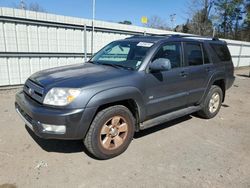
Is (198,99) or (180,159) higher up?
(198,99)

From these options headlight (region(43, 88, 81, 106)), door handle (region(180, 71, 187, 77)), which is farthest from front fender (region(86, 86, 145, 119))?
door handle (region(180, 71, 187, 77))

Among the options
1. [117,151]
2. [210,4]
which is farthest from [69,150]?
[210,4]

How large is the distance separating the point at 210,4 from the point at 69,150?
1360 inches

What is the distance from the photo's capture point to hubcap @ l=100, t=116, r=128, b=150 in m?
3.34

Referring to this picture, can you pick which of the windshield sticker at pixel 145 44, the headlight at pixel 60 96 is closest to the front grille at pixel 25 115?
the headlight at pixel 60 96

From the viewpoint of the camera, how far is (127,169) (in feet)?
10.3

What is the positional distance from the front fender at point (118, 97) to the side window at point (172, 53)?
3.11ft

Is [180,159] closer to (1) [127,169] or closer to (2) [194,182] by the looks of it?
(2) [194,182]

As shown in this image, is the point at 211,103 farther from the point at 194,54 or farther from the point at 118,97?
the point at 118,97

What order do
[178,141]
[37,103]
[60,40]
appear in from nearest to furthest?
[37,103], [178,141], [60,40]

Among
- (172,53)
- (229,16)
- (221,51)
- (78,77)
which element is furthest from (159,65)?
(229,16)

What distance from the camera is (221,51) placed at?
561 cm

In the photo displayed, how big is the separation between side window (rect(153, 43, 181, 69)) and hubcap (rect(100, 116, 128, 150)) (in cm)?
142

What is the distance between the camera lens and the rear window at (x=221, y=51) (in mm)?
5392
